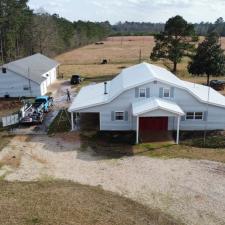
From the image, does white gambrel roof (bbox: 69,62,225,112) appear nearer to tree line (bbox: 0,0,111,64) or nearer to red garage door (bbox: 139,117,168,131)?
red garage door (bbox: 139,117,168,131)

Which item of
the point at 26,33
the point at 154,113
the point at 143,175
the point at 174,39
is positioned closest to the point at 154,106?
the point at 154,113

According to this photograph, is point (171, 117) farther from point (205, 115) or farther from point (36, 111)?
point (36, 111)

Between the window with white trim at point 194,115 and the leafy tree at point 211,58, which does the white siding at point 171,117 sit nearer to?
the window with white trim at point 194,115

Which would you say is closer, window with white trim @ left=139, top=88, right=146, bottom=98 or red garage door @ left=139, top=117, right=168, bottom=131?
red garage door @ left=139, top=117, right=168, bottom=131

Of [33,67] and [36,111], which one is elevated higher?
[33,67]

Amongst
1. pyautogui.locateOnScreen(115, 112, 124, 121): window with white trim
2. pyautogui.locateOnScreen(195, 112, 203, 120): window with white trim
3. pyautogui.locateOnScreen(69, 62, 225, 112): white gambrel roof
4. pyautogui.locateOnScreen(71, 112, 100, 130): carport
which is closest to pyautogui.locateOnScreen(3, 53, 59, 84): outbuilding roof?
pyautogui.locateOnScreen(69, 62, 225, 112): white gambrel roof

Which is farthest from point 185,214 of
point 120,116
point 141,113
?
point 120,116

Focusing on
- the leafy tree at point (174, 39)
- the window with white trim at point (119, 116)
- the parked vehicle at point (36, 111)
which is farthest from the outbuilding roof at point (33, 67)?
the leafy tree at point (174, 39)
